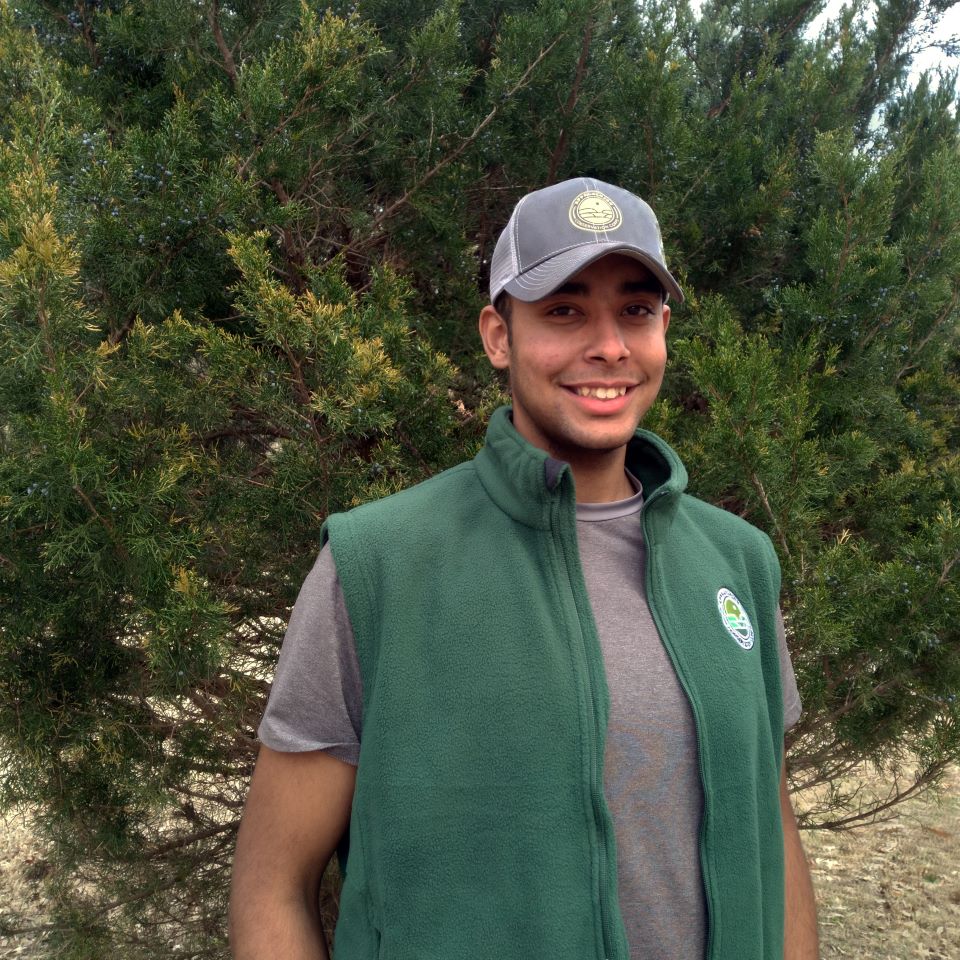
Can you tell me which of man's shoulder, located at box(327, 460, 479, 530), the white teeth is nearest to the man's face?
the white teeth

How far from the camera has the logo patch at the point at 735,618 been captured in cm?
176

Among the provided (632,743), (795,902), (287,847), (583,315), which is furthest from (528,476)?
(795,902)

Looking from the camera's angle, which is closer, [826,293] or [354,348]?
[354,348]

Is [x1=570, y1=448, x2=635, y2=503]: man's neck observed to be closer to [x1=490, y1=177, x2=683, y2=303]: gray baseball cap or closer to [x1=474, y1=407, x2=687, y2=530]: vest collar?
[x1=474, y1=407, x2=687, y2=530]: vest collar

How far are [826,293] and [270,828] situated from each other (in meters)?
2.50

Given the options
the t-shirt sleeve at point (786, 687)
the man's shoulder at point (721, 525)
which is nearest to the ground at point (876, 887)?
the t-shirt sleeve at point (786, 687)

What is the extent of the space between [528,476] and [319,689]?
1.56 ft

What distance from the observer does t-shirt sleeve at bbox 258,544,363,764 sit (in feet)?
4.99

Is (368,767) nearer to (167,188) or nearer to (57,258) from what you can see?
(57,258)

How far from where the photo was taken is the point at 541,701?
1.50 meters

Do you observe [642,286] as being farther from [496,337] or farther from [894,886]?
[894,886]

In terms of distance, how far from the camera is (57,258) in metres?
2.06

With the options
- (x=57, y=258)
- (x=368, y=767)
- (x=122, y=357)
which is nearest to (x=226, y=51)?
(x=122, y=357)

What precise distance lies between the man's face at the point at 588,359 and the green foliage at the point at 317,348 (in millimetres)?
754
